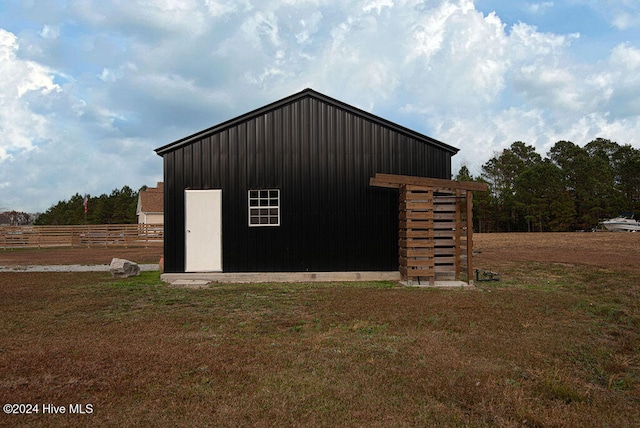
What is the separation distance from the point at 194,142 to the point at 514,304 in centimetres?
907

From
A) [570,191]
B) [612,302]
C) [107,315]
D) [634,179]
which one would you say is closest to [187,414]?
[107,315]

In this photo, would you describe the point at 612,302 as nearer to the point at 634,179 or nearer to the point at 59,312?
the point at 59,312

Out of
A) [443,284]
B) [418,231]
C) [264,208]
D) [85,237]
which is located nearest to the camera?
[443,284]

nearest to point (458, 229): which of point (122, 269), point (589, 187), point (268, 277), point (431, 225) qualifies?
point (431, 225)

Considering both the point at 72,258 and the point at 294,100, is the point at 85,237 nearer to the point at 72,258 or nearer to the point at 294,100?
the point at 72,258

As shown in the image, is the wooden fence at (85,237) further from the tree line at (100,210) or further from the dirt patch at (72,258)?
the tree line at (100,210)

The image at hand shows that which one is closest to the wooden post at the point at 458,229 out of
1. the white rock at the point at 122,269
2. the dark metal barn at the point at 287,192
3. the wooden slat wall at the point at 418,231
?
the wooden slat wall at the point at 418,231

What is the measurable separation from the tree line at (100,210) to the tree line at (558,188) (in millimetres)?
47095

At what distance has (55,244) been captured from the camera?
34125 mm

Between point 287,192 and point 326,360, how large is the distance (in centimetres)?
775

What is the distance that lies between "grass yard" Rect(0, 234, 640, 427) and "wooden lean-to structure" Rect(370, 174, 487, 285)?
6.47 feet

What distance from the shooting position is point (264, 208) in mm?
12375

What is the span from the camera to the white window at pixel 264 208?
40.6ft

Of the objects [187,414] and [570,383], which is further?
[570,383]
